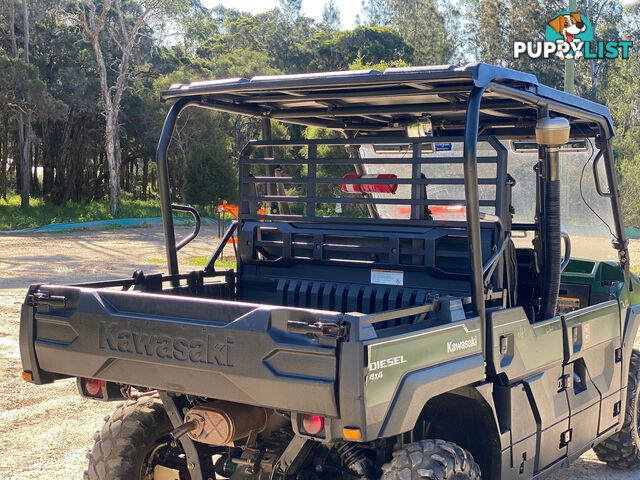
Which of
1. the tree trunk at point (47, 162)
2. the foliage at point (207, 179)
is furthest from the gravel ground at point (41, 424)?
the tree trunk at point (47, 162)

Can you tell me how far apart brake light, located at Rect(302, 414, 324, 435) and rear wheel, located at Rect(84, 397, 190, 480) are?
3.68ft

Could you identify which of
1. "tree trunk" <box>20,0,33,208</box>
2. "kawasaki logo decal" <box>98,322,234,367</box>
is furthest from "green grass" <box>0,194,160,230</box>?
"kawasaki logo decal" <box>98,322,234,367</box>

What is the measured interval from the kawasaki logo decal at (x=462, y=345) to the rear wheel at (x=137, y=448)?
1.47 metres

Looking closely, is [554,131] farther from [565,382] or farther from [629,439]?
[629,439]

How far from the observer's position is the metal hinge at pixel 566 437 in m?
4.36

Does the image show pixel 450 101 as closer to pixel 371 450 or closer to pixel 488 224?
pixel 488 224

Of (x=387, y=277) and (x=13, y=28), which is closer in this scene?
(x=387, y=277)

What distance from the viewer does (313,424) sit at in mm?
3062

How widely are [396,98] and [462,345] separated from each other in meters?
1.53

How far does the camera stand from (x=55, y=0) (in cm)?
3656

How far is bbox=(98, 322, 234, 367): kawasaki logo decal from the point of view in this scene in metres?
3.21

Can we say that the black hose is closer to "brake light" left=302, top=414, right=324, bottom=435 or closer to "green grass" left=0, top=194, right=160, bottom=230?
"brake light" left=302, top=414, right=324, bottom=435

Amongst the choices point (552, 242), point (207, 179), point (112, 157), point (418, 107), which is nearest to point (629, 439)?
point (552, 242)

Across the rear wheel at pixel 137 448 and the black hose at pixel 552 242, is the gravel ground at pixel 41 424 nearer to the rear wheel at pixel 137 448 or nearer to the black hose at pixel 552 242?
the rear wheel at pixel 137 448
